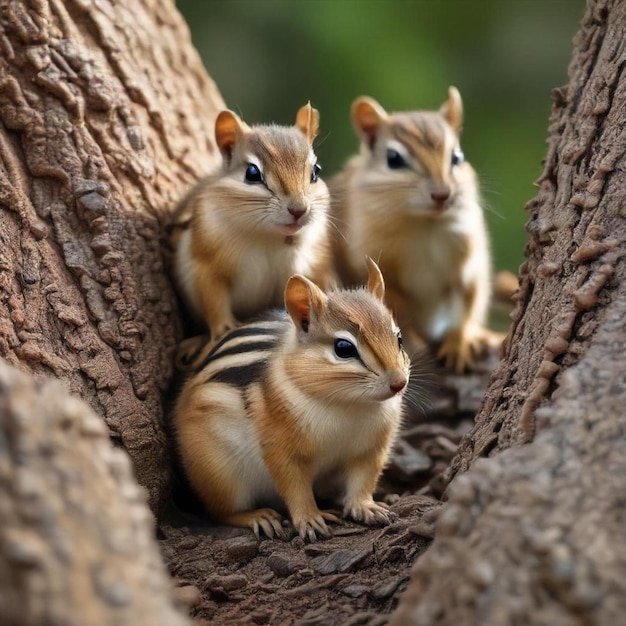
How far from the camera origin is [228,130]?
359cm

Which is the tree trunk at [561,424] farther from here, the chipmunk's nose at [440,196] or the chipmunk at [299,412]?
the chipmunk's nose at [440,196]

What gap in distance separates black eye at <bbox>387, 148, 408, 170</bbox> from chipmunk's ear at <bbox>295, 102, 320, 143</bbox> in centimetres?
55

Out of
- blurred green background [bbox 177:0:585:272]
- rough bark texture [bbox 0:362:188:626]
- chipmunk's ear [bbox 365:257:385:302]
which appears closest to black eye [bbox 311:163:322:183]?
chipmunk's ear [bbox 365:257:385:302]

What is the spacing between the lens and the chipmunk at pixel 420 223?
4.03m

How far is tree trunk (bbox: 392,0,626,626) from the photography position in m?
1.72

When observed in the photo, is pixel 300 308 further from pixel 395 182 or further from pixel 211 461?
pixel 395 182

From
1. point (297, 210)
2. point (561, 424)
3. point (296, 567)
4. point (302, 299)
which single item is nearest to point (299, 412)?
point (302, 299)

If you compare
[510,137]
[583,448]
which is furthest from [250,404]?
[510,137]

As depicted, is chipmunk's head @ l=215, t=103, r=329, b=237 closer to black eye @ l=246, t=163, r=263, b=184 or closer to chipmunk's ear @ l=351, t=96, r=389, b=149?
black eye @ l=246, t=163, r=263, b=184

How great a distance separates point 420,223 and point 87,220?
158cm

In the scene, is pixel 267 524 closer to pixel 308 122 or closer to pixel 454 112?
pixel 308 122

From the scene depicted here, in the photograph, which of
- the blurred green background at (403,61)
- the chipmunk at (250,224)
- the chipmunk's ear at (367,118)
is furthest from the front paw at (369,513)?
the blurred green background at (403,61)

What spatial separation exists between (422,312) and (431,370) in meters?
0.35

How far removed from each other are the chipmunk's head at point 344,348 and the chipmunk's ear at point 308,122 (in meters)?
0.82
